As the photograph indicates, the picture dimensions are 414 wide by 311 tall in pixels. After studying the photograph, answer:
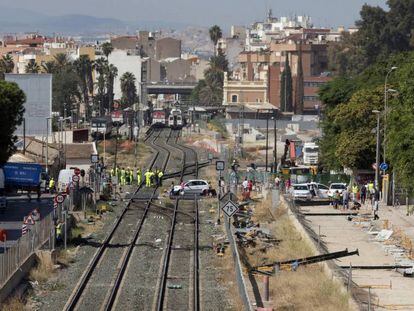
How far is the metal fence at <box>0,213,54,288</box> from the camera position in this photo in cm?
2859

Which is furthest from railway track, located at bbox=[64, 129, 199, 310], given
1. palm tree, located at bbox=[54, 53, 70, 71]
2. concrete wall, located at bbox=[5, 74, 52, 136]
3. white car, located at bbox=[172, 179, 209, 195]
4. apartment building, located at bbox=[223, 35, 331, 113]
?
palm tree, located at bbox=[54, 53, 70, 71]

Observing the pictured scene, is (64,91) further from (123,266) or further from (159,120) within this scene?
(123,266)

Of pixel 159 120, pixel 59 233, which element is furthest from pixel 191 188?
pixel 159 120

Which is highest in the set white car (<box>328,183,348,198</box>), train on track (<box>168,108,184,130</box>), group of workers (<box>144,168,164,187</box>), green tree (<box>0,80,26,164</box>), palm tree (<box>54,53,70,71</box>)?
palm tree (<box>54,53,70,71</box>)

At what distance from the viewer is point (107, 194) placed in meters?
56.6

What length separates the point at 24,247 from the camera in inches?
1260

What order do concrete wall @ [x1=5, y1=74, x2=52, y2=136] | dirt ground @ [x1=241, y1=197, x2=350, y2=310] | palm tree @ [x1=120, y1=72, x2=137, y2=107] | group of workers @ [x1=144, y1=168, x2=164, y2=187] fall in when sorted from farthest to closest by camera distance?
palm tree @ [x1=120, y1=72, x2=137, y2=107] < concrete wall @ [x1=5, y1=74, x2=52, y2=136] < group of workers @ [x1=144, y1=168, x2=164, y2=187] < dirt ground @ [x1=241, y1=197, x2=350, y2=310]

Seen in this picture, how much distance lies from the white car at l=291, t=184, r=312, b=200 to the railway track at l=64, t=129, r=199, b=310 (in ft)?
14.2

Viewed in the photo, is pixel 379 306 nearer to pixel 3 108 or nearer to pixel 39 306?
pixel 39 306

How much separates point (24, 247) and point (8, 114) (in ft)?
73.0

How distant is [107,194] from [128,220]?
8851 mm

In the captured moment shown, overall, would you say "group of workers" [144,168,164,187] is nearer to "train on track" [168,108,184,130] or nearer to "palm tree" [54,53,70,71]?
"train on track" [168,108,184,130]

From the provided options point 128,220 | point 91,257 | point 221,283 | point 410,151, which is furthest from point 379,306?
point 128,220

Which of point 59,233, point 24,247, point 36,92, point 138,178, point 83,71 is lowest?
point 138,178
